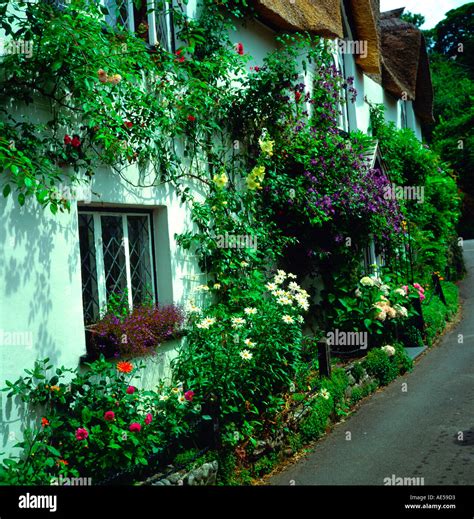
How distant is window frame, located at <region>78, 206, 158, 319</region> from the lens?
5.20 metres

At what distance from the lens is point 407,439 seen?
549 centimetres

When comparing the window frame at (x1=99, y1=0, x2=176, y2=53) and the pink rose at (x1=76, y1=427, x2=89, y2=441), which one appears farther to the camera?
the window frame at (x1=99, y1=0, x2=176, y2=53)

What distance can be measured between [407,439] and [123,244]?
3.27 m

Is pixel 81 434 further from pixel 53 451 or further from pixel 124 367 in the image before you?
pixel 124 367

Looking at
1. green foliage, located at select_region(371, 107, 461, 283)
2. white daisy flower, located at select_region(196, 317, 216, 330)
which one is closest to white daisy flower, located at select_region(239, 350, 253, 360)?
white daisy flower, located at select_region(196, 317, 216, 330)

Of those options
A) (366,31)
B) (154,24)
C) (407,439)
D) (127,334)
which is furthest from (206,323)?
(366,31)

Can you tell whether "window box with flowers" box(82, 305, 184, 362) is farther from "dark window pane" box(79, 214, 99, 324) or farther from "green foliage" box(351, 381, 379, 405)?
"green foliage" box(351, 381, 379, 405)

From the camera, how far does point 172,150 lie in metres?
6.10

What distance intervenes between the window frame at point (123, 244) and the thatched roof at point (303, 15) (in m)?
3.84

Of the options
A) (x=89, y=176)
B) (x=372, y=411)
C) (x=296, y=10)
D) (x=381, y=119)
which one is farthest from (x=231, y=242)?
(x=381, y=119)

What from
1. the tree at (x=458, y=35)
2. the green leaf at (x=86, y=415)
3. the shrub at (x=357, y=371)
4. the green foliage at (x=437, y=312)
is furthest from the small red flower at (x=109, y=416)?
the tree at (x=458, y=35)

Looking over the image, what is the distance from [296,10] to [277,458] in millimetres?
6781

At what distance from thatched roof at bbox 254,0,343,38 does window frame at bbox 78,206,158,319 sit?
384 cm
